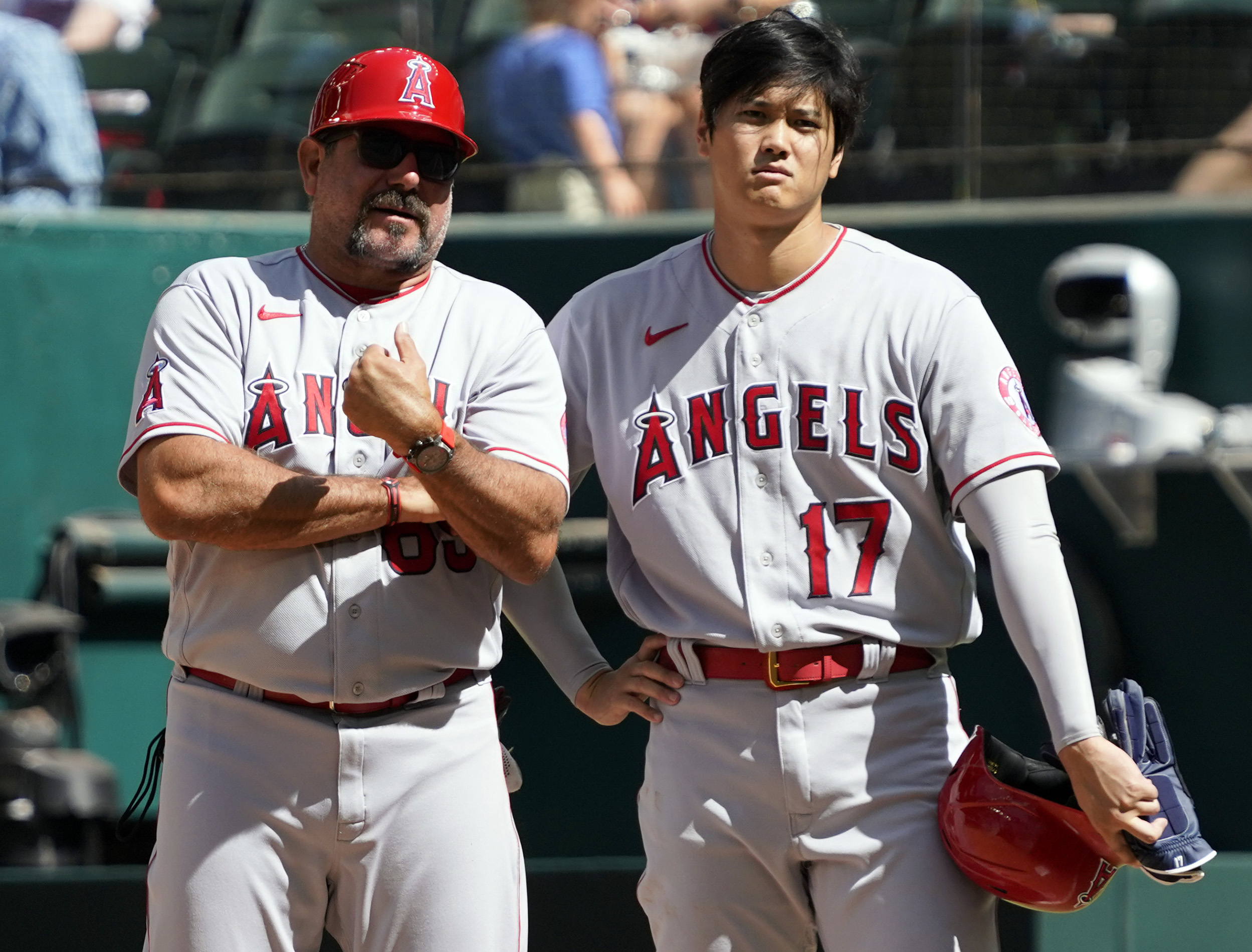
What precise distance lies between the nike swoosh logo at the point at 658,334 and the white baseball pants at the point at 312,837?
64 cm

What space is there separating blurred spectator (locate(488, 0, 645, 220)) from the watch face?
3.10 meters

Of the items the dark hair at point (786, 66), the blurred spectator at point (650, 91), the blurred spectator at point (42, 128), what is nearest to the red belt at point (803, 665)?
the dark hair at point (786, 66)

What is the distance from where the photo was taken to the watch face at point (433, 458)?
7.07 feet

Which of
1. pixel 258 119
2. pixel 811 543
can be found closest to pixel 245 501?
pixel 811 543

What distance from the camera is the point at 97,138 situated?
17.4 ft

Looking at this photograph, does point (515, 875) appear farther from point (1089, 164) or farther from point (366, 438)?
point (1089, 164)

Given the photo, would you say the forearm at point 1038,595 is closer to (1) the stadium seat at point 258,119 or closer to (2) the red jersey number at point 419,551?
(2) the red jersey number at point 419,551

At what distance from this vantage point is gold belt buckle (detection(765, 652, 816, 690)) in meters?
2.24

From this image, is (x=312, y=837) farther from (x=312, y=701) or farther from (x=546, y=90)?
(x=546, y=90)

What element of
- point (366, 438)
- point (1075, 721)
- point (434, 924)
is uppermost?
point (366, 438)

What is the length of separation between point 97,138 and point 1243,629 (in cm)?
397

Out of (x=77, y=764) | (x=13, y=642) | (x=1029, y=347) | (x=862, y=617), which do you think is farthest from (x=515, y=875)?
(x=1029, y=347)

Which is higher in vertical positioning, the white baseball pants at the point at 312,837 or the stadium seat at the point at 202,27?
the stadium seat at the point at 202,27

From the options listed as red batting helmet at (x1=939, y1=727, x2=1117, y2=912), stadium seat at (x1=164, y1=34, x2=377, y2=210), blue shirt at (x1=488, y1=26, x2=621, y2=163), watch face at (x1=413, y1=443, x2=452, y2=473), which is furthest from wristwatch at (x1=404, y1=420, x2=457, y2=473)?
stadium seat at (x1=164, y1=34, x2=377, y2=210)
